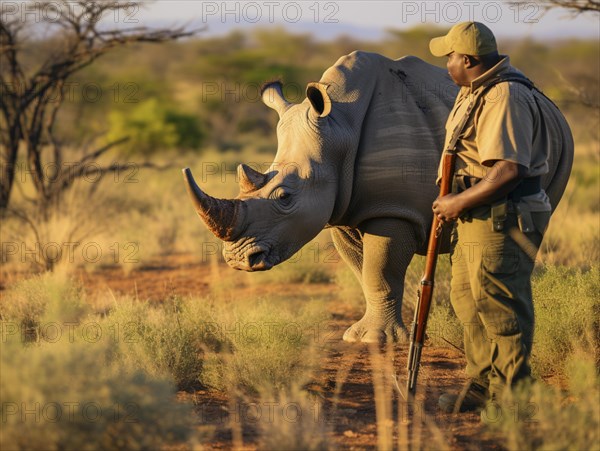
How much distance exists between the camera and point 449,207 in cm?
486

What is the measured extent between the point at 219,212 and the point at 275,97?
4.73ft

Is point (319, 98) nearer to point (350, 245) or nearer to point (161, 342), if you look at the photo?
point (350, 245)

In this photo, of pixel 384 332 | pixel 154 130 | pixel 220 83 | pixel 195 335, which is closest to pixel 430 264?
pixel 384 332

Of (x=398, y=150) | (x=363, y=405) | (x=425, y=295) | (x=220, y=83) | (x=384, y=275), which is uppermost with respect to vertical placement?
(x=220, y=83)

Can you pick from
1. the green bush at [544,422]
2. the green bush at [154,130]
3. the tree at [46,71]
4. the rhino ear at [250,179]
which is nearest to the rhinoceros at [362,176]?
the rhino ear at [250,179]

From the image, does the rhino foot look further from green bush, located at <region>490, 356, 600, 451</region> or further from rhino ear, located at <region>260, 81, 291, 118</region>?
green bush, located at <region>490, 356, 600, 451</region>

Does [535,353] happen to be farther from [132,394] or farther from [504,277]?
[132,394]

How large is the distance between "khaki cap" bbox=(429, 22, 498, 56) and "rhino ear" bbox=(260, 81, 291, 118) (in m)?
1.98

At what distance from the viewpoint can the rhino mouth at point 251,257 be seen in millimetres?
5961

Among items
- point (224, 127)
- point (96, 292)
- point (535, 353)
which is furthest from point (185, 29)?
point (224, 127)

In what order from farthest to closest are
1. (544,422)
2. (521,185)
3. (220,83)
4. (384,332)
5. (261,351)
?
(220,83) < (384,332) < (261,351) < (521,185) < (544,422)

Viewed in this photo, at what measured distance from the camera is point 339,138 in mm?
6250

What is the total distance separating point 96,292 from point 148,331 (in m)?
3.29

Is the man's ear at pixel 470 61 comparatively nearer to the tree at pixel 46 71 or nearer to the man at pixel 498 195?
the man at pixel 498 195
